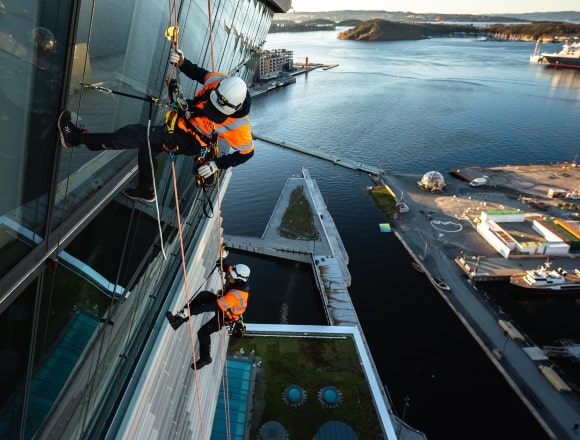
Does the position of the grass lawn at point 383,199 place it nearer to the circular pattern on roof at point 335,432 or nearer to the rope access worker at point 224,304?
the circular pattern on roof at point 335,432

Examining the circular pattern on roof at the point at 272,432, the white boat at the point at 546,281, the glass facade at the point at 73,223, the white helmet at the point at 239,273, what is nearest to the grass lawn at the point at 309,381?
the circular pattern on roof at the point at 272,432

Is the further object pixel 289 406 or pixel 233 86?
pixel 289 406

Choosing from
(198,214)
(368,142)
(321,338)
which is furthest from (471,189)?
(198,214)

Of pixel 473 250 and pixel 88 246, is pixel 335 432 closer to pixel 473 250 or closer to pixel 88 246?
pixel 88 246

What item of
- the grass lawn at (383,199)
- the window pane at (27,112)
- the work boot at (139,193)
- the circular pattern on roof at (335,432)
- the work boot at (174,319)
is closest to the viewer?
the window pane at (27,112)

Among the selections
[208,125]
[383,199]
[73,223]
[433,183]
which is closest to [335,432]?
[208,125]

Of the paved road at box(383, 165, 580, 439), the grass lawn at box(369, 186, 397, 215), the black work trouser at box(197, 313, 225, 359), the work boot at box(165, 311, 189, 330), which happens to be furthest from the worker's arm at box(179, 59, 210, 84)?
the grass lawn at box(369, 186, 397, 215)

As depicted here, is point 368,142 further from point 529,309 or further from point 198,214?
point 198,214
